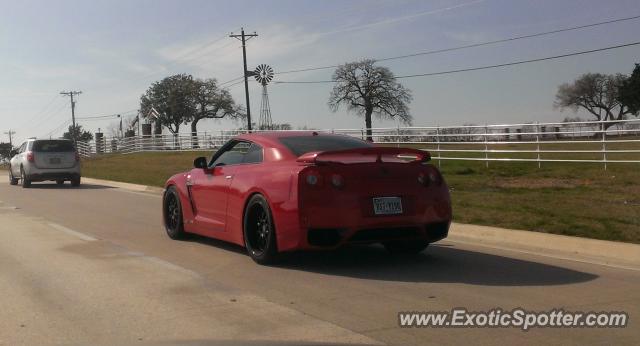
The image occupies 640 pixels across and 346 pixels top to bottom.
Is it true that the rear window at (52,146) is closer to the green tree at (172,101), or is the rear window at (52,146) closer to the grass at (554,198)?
the grass at (554,198)

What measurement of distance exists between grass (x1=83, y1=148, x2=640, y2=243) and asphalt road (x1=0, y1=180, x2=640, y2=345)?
1.31m

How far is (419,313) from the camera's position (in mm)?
5523

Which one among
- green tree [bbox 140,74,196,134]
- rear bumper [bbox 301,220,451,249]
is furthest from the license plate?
green tree [bbox 140,74,196,134]

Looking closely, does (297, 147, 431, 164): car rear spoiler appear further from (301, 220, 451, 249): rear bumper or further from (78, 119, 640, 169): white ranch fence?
(78, 119, 640, 169): white ranch fence

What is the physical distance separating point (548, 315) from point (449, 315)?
2.55 feet

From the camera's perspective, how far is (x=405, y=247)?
325 inches

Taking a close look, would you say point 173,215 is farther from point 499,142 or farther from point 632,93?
point 632,93

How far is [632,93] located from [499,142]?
5212cm

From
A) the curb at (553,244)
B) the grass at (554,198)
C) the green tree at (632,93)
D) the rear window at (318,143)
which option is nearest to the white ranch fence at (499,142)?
the grass at (554,198)

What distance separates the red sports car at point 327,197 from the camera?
6.95m

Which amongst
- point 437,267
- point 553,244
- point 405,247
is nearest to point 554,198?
point 553,244

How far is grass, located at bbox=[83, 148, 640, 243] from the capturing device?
9323 mm

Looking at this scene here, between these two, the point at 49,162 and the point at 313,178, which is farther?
the point at 49,162

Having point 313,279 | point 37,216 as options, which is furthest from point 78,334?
point 37,216
